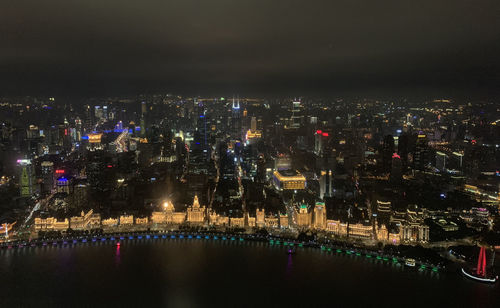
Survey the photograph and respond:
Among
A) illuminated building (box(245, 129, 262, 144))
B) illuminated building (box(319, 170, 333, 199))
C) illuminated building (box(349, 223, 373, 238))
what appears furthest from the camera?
illuminated building (box(245, 129, 262, 144))

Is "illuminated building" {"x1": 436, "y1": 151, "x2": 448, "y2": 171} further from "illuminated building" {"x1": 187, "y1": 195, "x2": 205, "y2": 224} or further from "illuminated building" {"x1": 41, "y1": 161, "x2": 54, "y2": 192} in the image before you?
"illuminated building" {"x1": 41, "y1": 161, "x2": 54, "y2": 192}

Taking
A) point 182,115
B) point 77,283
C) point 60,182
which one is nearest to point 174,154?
point 60,182

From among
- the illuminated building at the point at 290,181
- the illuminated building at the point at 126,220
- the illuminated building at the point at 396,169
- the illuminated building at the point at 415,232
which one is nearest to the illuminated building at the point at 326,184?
the illuminated building at the point at 290,181

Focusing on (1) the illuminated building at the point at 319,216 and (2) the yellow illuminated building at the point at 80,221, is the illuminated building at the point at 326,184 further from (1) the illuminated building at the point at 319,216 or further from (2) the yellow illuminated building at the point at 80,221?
(2) the yellow illuminated building at the point at 80,221

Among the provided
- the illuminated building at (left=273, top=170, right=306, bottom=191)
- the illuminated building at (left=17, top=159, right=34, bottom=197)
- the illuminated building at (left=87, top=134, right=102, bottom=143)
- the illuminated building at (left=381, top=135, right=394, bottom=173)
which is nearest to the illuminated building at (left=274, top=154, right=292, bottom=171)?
the illuminated building at (left=273, top=170, right=306, bottom=191)

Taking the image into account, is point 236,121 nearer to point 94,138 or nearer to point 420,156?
point 94,138

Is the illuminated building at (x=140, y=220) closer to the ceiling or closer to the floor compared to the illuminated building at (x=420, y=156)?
closer to the floor

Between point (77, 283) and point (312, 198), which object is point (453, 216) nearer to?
point (312, 198)

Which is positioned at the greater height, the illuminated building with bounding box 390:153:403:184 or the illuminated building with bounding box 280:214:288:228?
the illuminated building with bounding box 390:153:403:184
